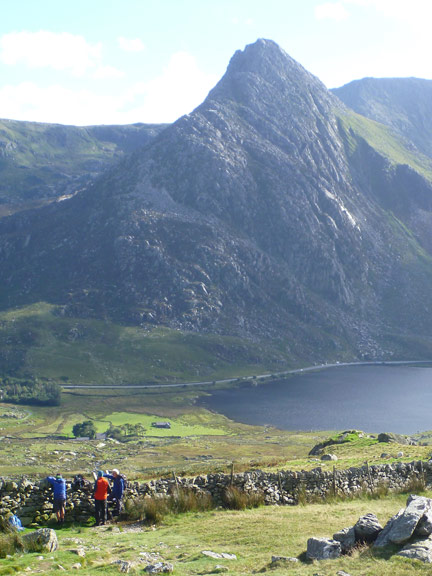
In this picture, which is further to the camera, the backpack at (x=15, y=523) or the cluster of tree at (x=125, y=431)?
the cluster of tree at (x=125, y=431)

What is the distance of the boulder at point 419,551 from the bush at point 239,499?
37.0 feet

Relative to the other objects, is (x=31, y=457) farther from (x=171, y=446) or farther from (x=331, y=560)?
(x=331, y=560)

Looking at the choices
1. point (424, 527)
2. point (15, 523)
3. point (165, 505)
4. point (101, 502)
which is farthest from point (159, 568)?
point (15, 523)

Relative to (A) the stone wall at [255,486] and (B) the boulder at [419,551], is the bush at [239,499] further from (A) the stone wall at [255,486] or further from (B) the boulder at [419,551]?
(B) the boulder at [419,551]

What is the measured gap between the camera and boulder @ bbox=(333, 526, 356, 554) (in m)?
20.0

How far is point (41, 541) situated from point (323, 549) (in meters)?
10.6

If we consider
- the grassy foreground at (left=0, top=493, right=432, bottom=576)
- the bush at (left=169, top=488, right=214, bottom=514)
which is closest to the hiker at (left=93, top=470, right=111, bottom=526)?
the grassy foreground at (left=0, top=493, right=432, bottom=576)

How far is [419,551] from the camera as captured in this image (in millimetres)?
18172

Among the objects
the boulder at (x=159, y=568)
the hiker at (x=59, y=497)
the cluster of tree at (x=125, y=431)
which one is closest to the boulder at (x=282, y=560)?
the boulder at (x=159, y=568)

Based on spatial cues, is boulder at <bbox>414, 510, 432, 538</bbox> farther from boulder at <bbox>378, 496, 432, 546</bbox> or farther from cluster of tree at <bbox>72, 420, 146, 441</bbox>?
cluster of tree at <bbox>72, 420, 146, 441</bbox>

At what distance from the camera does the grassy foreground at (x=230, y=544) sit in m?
18.7

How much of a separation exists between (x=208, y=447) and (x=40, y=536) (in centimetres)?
11089

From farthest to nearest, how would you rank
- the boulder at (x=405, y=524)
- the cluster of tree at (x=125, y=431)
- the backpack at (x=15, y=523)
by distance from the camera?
1. the cluster of tree at (x=125, y=431)
2. the backpack at (x=15, y=523)
3. the boulder at (x=405, y=524)

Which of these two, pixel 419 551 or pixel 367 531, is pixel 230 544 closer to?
pixel 367 531
